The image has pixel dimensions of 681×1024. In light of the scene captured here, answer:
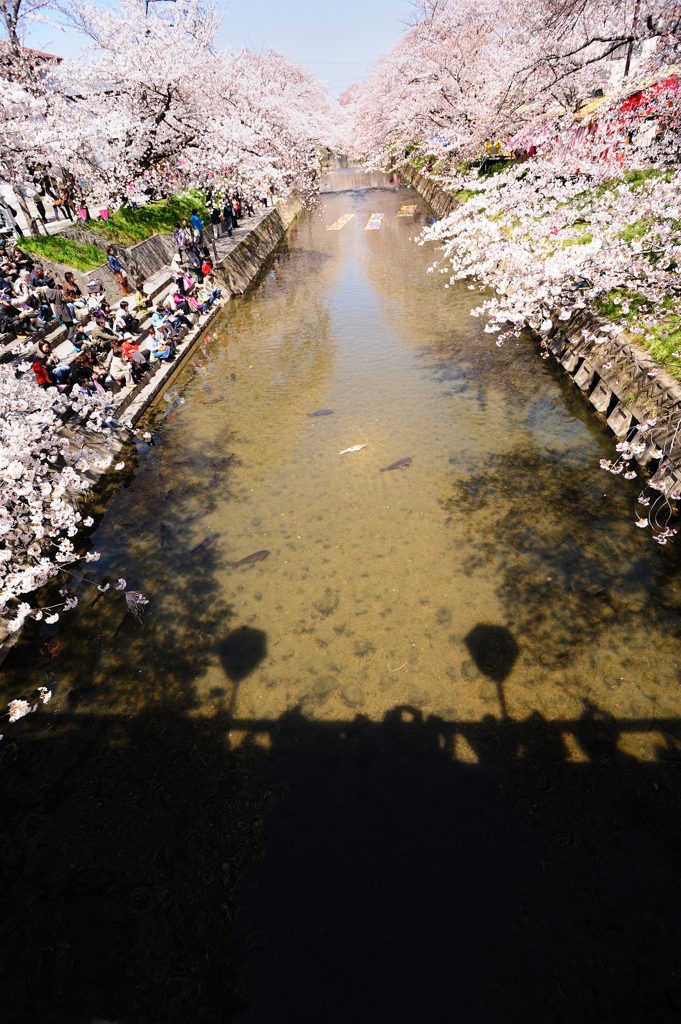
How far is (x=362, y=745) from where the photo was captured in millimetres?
6266

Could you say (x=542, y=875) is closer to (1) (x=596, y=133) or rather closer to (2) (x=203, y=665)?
(2) (x=203, y=665)

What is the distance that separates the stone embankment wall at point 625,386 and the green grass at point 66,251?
17550 mm

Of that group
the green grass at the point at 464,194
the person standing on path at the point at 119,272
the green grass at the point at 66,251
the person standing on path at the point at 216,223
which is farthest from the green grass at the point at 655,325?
the person standing on path at the point at 216,223

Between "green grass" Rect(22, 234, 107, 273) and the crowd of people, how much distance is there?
629mm

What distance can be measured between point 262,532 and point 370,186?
5191 centimetres

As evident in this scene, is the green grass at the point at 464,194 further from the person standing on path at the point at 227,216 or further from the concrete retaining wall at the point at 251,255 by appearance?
the person standing on path at the point at 227,216

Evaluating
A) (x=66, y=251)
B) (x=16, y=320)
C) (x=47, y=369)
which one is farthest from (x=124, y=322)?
(x=66, y=251)

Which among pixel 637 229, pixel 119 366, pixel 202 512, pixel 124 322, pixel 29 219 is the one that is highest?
pixel 29 219

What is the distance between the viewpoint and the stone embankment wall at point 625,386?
879cm

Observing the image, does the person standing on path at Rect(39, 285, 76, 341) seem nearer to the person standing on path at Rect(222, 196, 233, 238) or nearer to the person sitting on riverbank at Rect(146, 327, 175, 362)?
the person sitting on riverbank at Rect(146, 327, 175, 362)

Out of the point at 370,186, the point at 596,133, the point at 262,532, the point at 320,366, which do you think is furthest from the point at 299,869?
the point at 370,186

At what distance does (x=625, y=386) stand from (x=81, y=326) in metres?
16.0

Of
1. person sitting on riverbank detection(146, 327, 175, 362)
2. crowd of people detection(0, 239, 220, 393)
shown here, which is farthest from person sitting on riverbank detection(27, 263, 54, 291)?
person sitting on riverbank detection(146, 327, 175, 362)

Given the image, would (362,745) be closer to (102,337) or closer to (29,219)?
(102,337)
